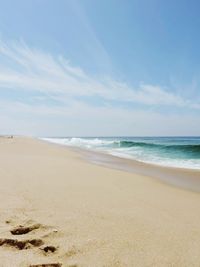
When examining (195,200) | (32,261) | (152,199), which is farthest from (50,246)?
(195,200)

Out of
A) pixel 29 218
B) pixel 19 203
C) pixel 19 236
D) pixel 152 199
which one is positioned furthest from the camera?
pixel 152 199

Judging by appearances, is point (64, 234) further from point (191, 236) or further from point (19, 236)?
point (191, 236)

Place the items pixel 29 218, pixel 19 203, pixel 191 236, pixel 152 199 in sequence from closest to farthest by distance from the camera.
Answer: pixel 191 236, pixel 29 218, pixel 19 203, pixel 152 199

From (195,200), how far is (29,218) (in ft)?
13.0

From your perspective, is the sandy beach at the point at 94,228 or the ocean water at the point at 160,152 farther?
the ocean water at the point at 160,152

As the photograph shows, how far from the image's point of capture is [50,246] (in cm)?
306

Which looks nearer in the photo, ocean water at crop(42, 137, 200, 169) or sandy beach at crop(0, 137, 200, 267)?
sandy beach at crop(0, 137, 200, 267)

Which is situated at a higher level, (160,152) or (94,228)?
(94,228)

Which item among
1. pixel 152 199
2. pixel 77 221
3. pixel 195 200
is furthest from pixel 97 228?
pixel 195 200

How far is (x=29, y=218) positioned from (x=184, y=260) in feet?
6.80

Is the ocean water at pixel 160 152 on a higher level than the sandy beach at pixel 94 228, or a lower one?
lower

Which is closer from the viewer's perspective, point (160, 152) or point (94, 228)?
point (94, 228)

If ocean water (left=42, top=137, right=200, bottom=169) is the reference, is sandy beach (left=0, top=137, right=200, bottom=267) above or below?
above

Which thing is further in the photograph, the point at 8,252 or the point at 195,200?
the point at 195,200
